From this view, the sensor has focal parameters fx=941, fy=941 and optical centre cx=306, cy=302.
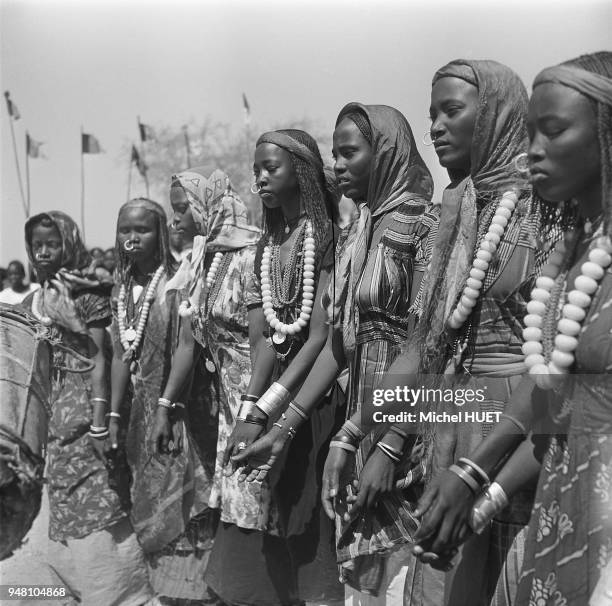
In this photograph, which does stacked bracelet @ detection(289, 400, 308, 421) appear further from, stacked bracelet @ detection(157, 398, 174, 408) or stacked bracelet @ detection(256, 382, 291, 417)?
stacked bracelet @ detection(157, 398, 174, 408)

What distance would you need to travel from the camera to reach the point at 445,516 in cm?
222

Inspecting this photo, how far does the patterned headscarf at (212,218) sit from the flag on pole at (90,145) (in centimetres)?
65

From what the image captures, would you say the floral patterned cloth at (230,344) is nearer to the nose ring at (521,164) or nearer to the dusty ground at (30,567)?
the dusty ground at (30,567)

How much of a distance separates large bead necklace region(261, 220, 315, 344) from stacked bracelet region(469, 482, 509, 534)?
1581 millimetres

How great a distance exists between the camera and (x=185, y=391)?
4.80 meters

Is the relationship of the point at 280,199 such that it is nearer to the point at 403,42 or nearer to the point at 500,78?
the point at 403,42

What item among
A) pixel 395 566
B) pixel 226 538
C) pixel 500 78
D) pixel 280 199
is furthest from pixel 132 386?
pixel 500 78

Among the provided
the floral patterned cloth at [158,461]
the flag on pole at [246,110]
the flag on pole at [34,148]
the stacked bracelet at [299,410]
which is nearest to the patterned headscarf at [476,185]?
the stacked bracelet at [299,410]

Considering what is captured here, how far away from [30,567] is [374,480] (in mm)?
2753

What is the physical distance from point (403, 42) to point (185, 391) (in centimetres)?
219

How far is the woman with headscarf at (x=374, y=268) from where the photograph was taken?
317 centimetres

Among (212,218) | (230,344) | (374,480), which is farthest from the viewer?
(212,218)

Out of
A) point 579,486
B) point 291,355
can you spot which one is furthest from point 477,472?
point 291,355

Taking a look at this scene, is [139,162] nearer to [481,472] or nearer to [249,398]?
[249,398]
